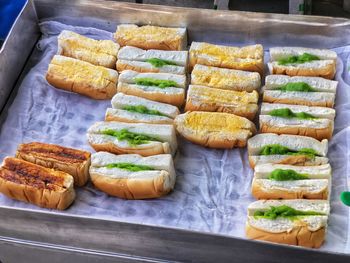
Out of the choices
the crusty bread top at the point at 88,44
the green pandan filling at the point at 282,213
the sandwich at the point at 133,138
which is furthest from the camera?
the crusty bread top at the point at 88,44

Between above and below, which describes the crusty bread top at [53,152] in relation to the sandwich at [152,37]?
below

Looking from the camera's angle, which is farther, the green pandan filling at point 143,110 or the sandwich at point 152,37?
the sandwich at point 152,37

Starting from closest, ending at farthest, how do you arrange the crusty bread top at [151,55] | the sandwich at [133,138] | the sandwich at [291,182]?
the sandwich at [291,182]
the sandwich at [133,138]
the crusty bread top at [151,55]

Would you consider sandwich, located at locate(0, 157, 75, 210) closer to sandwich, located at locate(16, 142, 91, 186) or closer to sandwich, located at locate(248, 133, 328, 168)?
sandwich, located at locate(16, 142, 91, 186)

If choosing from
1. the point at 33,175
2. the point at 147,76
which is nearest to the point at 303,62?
the point at 147,76

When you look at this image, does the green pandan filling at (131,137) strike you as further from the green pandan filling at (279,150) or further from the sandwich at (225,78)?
the green pandan filling at (279,150)

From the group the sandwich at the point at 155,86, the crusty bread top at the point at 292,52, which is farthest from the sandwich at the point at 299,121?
the sandwich at the point at 155,86

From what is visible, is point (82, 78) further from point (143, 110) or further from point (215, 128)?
point (215, 128)
